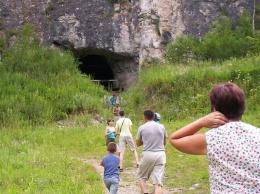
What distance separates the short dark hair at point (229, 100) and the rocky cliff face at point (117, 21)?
17712mm

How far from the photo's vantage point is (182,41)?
61.6ft

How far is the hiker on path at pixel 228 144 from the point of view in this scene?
2416 mm

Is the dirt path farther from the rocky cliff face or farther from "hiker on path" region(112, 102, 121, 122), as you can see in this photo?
the rocky cliff face

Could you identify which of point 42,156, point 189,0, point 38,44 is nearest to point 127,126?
point 42,156

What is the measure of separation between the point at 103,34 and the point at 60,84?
13.9 ft

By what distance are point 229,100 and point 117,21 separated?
1842 centimetres

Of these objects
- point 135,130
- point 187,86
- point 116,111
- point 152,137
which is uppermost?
point 152,137

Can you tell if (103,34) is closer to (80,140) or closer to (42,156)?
(80,140)

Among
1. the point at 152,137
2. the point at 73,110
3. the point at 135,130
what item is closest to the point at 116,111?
the point at 73,110

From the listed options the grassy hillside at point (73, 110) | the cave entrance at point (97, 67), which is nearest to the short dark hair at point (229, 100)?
the grassy hillside at point (73, 110)

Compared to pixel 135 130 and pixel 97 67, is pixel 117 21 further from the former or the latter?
pixel 135 130

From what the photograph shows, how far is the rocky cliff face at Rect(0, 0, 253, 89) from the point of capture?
20.3 metres

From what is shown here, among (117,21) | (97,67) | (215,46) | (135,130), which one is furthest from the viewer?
(97,67)

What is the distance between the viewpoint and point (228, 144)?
2.47m
